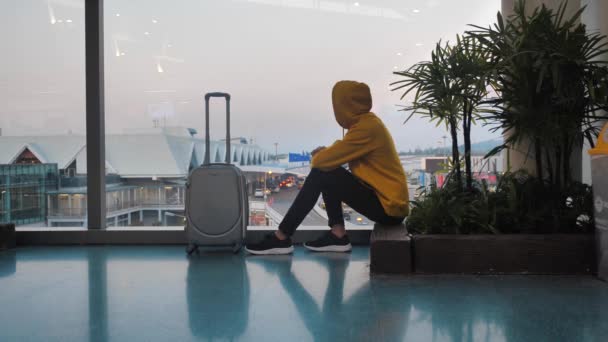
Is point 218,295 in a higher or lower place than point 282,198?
lower

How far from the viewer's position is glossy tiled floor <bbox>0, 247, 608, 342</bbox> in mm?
1678

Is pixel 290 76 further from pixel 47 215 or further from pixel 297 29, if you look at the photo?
pixel 47 215

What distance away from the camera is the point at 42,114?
3703 mm

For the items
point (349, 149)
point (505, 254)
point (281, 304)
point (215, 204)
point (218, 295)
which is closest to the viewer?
point (281, 304)

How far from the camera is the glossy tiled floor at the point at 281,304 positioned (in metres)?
1.68

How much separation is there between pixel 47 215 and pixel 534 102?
3.51 m

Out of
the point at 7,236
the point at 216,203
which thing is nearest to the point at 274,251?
the point at 216,203

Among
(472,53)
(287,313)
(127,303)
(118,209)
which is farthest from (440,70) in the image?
(118,209)

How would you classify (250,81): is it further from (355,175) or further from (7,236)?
(7,236)

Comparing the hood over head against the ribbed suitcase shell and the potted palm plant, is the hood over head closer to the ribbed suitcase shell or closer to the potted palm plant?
the potted palm plant

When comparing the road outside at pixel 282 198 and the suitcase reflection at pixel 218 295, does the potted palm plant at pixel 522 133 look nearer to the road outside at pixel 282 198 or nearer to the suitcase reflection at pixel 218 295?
the suitcase reflection at pixel 218 295

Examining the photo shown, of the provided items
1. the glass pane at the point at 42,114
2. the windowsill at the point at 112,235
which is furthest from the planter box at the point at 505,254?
the glass pane at the point at 42,114

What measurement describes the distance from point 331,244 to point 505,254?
113 centimetres

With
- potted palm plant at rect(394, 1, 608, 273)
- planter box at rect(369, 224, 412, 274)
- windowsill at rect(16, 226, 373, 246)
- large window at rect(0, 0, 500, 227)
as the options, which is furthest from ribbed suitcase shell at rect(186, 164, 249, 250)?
potted palm plant at rect(394, 1, 608, 273)
